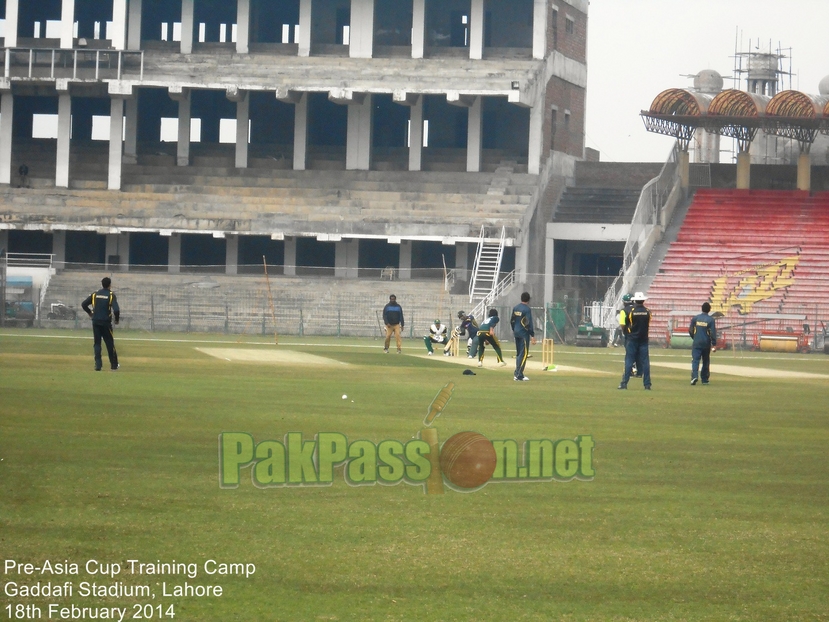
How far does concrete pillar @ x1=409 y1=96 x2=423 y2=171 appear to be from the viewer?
61.5 metres

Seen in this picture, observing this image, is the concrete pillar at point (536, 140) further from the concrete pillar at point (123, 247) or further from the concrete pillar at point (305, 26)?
the concrete pillar at point (123, 247)

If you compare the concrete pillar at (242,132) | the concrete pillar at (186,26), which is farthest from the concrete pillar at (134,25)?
the concrete pillar at (242,132)

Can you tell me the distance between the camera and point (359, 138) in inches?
2453

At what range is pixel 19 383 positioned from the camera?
2134cm

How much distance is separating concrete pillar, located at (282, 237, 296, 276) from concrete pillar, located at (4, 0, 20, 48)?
1659 centimetres

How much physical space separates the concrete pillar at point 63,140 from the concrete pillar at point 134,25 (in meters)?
4.27

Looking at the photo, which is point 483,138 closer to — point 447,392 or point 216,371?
point 216,371

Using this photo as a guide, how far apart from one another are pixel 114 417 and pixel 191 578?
352 inches

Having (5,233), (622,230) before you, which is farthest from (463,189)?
(5,233)

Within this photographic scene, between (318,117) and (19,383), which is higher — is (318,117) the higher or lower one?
the higher one

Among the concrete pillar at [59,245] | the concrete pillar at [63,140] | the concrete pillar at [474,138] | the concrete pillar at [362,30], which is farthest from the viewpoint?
the concrete pillar at [362,30]

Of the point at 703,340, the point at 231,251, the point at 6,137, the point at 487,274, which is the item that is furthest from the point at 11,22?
the point at 703,340

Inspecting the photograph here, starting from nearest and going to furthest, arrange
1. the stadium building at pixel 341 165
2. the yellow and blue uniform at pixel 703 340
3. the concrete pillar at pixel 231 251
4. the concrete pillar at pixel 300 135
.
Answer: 1. the yellow and blue uniform at pixel 703 340
2. the stadium building at pixel 341 165
3. the concrete pillar at pixel 231 251
4. the concrete pillar at pixel 300 135

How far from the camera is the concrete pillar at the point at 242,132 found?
205 feet
